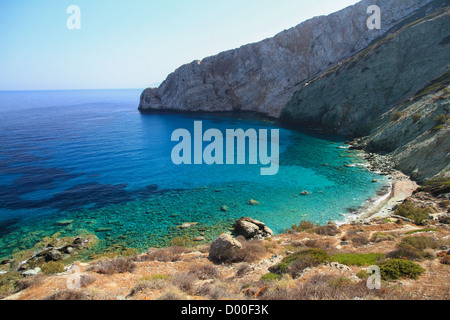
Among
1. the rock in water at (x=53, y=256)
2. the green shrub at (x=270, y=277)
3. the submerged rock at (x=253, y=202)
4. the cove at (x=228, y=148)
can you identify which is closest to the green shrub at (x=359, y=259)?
the green shrub at (x=270, y=277)

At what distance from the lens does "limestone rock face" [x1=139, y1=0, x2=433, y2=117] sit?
299 feet

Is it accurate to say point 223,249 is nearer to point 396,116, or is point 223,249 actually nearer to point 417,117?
point 417,117

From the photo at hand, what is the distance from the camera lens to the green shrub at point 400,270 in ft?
37.4

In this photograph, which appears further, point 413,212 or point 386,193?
point 386,193

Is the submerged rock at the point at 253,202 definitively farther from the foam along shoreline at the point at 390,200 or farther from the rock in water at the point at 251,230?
the foam along shoreline at the point at 390,200

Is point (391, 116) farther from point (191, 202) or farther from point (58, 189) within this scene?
point (58, 189)

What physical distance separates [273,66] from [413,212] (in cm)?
9146

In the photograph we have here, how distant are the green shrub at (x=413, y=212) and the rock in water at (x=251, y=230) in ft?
42.7

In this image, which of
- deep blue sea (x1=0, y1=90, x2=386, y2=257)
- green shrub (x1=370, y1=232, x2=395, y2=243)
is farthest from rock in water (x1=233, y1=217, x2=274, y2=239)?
green shrub (x1=370, y1=232, x2=395, y2=243)

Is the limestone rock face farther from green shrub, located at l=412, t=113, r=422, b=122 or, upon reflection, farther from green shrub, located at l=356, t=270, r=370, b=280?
green shrub, located at l=356, t=270, r=370, b=280

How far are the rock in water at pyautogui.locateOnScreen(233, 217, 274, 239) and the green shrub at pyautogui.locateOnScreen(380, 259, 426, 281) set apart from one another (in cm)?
1290

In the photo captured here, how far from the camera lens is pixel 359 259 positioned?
14.7m

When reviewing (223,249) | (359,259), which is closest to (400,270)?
(359,259)

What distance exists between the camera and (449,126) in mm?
35250
